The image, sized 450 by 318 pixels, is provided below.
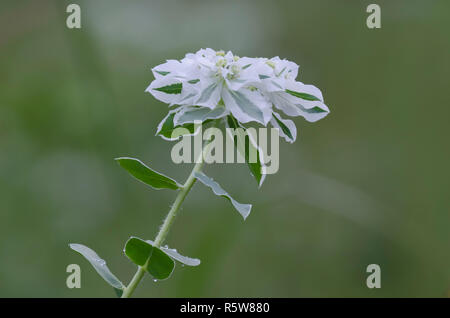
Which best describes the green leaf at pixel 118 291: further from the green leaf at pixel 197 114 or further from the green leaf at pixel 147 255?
the green leaf at pixel 197 114

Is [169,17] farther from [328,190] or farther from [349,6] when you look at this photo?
[328,190]

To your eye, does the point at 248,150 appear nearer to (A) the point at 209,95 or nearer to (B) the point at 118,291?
(A) the point at 209,95

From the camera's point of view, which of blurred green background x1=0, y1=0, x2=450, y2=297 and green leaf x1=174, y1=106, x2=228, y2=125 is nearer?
green leaf x1=174, y1=106, x2=228, y2=125

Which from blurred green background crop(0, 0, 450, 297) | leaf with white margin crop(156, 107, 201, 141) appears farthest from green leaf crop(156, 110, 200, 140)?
blurred green background crop(0, 0, 450, 297)

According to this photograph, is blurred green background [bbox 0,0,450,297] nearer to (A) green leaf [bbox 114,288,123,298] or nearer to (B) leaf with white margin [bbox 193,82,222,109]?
(A) green leaf [bbox 114,288,123,298]

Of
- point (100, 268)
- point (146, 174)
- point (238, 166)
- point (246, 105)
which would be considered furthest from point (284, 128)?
point (238, 166)

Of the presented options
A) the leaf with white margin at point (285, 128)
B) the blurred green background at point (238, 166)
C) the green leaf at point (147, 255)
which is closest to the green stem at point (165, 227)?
the green leaf at point (147, 255)
